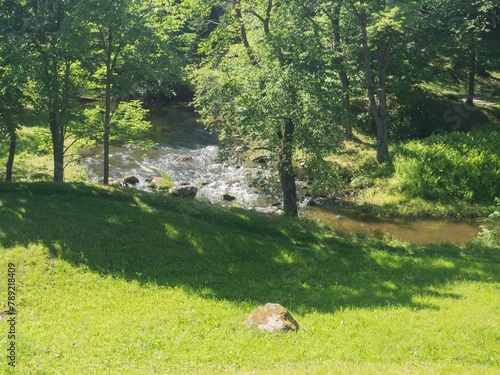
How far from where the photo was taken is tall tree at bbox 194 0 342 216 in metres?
18.7

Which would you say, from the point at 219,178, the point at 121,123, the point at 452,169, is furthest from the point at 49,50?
the point at 452,169

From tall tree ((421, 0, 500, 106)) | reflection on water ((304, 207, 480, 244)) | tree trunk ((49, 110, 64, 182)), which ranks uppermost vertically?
tall tree ((421, 0, 500, 106))

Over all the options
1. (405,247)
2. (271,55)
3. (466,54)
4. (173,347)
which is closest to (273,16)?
(271,55)

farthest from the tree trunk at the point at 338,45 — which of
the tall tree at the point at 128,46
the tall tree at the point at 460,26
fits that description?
the tall tree at the point at 128,46

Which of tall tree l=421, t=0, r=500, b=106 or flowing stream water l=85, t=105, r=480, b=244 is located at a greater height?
tall tree l=421, t=0, r=500, b=106

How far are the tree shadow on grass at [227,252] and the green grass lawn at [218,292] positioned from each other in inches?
2.3

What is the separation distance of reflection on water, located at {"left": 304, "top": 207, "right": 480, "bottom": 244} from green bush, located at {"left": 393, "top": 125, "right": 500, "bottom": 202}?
2.48 meters

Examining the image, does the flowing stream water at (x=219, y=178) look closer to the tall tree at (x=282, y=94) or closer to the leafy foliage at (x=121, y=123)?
the leafy foliage at (x=121, y=123)

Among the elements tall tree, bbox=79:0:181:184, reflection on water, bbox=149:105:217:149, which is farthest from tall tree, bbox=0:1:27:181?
reflection on water, bbox=149:105:217:149

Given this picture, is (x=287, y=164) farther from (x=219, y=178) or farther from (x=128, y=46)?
(x=219, y=178)

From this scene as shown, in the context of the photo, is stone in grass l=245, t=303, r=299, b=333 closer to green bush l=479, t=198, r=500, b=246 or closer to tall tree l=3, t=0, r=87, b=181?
green bush l=479, t=198, r=500, b=246

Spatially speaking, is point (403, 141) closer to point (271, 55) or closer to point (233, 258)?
point (271, 55)

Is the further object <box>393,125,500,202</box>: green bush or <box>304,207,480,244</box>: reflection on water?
<box>393,125,500,202</box>: green bush

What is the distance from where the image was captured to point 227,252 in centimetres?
1630
